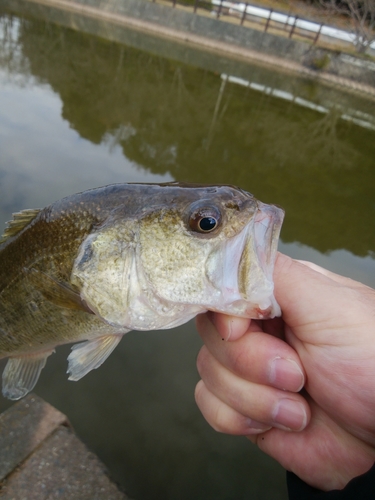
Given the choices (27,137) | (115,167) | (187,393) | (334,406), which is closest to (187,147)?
(115,167)

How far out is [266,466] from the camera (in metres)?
3.13

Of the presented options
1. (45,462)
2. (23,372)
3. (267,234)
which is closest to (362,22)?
(267,234)

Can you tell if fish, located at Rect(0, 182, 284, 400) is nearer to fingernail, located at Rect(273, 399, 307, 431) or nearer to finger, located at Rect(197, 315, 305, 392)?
finger, located at Rect(197, 315, 305, 392)

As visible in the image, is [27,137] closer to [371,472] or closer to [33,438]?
[33,438]

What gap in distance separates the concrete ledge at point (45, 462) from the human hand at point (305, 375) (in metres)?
1.04

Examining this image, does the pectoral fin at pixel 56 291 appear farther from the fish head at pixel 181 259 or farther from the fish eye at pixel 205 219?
the fish eye at pixel 205 219

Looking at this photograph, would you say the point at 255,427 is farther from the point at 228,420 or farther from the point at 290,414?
the point at 290,414

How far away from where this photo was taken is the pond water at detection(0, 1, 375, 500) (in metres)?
3.10

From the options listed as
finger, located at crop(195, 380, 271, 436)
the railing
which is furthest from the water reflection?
the railing

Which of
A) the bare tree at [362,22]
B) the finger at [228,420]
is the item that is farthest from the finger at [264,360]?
the bare tree at [362,22]

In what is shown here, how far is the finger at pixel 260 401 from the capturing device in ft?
5.13

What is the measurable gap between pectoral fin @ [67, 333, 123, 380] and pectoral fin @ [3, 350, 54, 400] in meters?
0.37

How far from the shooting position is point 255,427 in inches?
68.4

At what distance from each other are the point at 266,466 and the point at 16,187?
5308 millimetres
